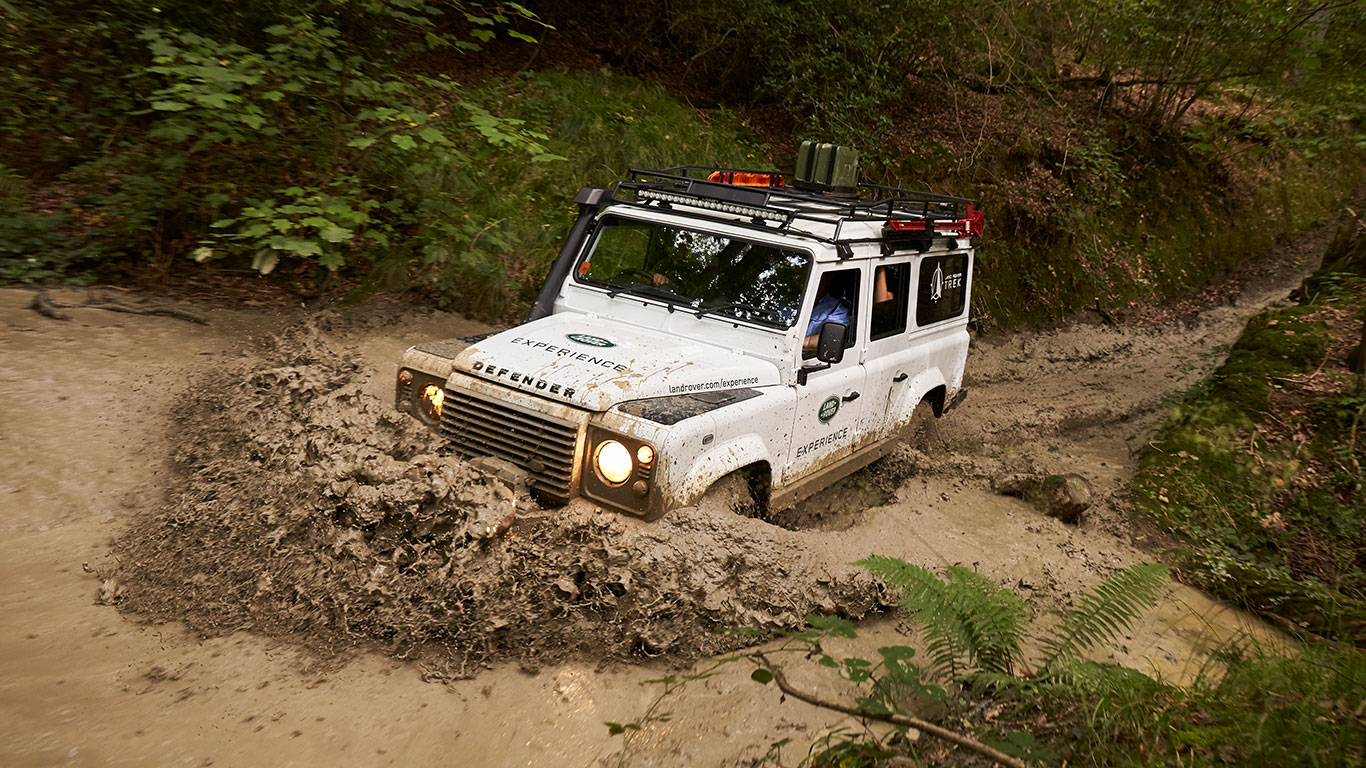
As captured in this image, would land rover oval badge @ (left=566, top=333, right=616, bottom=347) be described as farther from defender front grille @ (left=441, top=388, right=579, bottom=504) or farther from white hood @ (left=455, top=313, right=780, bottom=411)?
defender front grille @ (left=441, top=388, right=579, bottom=504)

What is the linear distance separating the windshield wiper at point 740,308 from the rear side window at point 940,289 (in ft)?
5.54

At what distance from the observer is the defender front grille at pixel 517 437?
3957 mm

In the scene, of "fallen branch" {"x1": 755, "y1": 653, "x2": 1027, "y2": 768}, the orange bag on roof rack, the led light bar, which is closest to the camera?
"fallen branch" {"x1": 755, "y1": 653, "x2": 1027, "y2": 768}

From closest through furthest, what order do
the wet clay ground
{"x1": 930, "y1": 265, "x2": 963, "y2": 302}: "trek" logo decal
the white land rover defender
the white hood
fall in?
the wet clay ground, the white land rover defender, the white hood, {"x1": 930, "y1": 265, "x2": 963, "y2": 302}: "trek" logo decal

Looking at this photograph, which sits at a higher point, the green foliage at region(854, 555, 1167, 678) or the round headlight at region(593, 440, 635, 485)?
the round headlight at region(593, 440, 635, 485)

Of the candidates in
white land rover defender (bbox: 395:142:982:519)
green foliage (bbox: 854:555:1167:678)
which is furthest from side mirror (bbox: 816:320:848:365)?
green foliage (bbox: 854:555:1167:678)

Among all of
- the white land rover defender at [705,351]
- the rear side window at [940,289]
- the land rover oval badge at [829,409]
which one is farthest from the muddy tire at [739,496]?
the rear side window at [940,289]

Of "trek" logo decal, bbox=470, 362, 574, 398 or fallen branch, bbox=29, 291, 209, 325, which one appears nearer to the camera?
"trek" logo decal, bbox=470, 362, 574, 398

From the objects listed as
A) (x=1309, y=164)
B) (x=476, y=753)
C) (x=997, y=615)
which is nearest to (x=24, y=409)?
(x=476, y=753)

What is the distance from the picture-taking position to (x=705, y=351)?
4.76m

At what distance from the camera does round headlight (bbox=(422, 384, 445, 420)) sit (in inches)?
170

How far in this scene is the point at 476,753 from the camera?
3023 millimetres

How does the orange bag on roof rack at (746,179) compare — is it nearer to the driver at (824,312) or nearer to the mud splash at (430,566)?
the driver at (824,312)

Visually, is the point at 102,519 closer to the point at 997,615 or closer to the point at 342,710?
the point at 342,710
